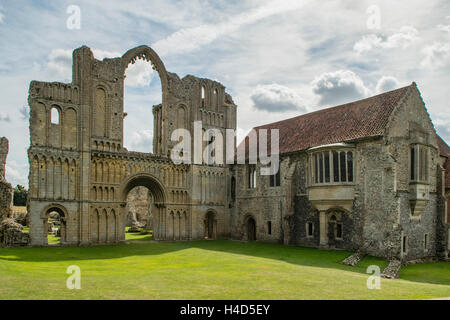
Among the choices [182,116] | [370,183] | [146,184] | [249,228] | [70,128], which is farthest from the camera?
[249,228]

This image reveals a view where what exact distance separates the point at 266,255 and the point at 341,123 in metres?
12.1

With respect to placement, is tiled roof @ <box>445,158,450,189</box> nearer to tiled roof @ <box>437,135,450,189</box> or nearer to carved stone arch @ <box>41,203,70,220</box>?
tiled roof @ <box>437,135,450,189</box>

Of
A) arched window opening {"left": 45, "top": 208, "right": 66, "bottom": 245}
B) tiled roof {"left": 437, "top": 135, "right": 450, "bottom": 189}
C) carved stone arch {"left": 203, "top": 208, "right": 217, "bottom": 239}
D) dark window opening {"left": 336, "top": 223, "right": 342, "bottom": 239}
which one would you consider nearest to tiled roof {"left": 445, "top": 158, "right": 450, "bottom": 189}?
tiled roof {"left": 437, "top": 135, "right": 450, "bottom": 189}

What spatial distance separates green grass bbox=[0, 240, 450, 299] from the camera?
13.1 m

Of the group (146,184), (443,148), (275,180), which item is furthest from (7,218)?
(443,148)

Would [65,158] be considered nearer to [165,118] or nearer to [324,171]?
[165,118]

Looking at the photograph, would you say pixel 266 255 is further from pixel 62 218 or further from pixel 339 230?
pixel 62 218

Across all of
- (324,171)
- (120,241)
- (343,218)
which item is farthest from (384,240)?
(120,241)

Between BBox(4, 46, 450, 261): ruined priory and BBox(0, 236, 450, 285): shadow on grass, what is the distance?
1.64m

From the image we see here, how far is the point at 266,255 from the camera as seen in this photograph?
28.8 metres

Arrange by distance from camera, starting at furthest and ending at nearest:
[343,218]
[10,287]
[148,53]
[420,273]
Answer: [148,53], [343,218], [420,273], [10,287]

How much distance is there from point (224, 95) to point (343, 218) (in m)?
18.9

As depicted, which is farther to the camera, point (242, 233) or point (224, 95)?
point (224, 95)
